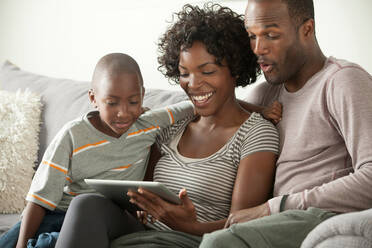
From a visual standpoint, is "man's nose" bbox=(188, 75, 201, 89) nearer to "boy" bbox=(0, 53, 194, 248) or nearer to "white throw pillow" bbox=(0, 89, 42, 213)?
"boy" bbox=(0, 53, 194, 248)

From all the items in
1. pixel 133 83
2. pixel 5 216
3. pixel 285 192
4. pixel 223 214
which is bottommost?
pixel 5 216

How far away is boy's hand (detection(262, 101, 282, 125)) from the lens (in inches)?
64.5

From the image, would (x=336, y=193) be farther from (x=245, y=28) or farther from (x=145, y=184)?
(x=245, y=28)

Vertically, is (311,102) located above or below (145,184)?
above

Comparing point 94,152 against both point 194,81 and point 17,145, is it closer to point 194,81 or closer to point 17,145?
point 194,81

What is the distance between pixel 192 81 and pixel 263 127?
0.27 meters

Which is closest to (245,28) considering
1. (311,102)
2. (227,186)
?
(311,102)

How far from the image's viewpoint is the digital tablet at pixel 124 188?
4.44 feet

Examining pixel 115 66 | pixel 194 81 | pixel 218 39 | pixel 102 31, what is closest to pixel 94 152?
pixel 115 66

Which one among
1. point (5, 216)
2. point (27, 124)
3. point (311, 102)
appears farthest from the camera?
point (27, 124)

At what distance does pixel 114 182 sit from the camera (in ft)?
4.52

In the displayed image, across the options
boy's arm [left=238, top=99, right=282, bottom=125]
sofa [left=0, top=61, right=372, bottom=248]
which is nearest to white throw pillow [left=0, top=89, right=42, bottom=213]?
sofa [left=0, top=61, right=372, bottom=248]

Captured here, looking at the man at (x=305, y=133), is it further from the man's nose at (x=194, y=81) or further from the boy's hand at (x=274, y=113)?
the man's nose at (x=194, y=81)

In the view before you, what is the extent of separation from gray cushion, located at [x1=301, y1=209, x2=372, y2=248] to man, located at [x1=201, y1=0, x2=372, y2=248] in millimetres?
145
